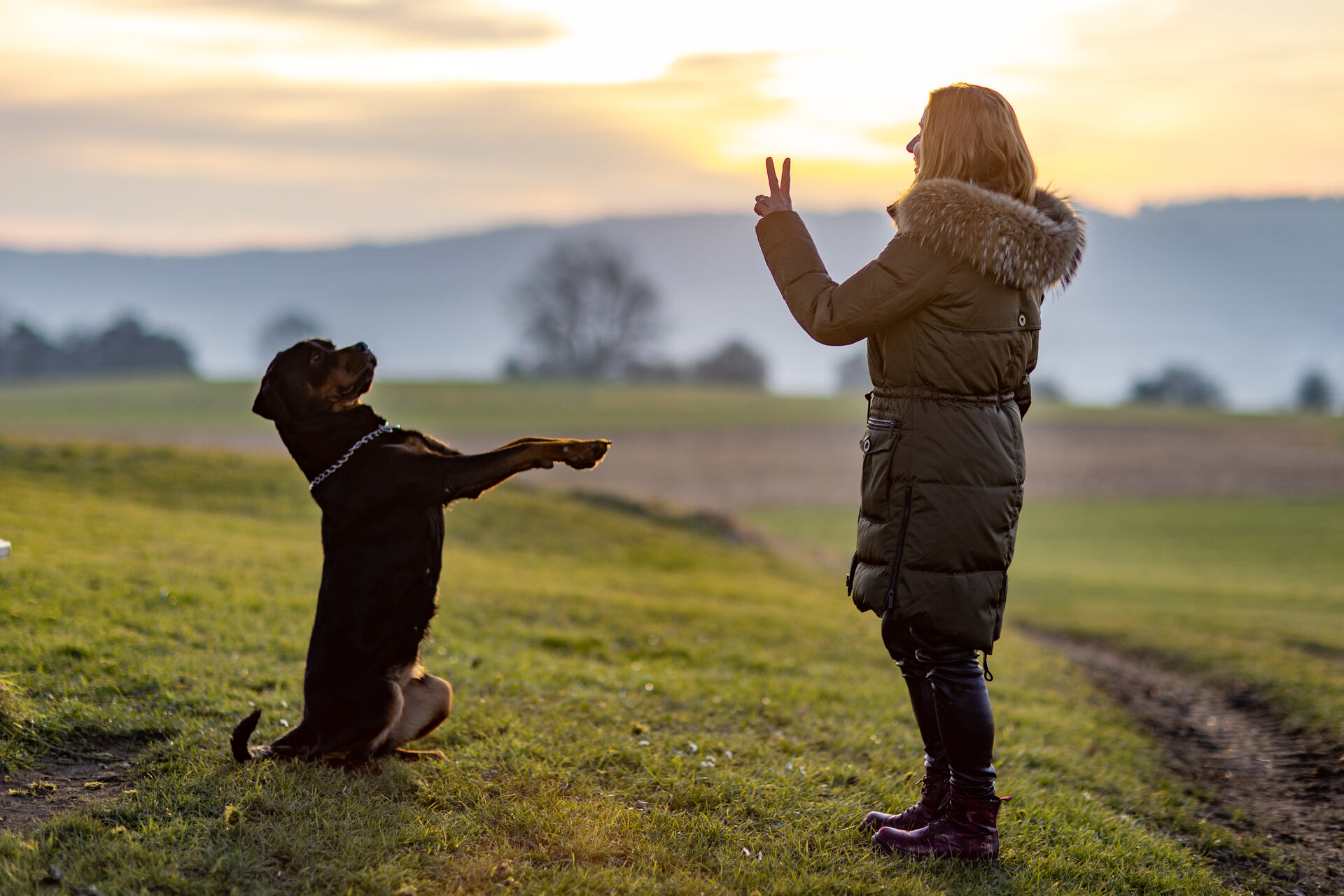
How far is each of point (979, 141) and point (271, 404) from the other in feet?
10.0

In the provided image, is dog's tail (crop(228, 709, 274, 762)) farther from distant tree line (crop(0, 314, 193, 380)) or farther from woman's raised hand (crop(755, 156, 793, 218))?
distant tree line (crop(0, 314, 193, 380))

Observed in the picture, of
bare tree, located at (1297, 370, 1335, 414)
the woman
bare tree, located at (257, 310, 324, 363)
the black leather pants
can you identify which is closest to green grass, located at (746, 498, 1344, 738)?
the black leather pants

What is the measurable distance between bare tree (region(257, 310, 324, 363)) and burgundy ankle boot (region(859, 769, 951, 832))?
9368cm

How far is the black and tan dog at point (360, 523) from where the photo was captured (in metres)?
4.02

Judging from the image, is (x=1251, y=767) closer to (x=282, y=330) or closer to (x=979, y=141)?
(x=979, y=141)

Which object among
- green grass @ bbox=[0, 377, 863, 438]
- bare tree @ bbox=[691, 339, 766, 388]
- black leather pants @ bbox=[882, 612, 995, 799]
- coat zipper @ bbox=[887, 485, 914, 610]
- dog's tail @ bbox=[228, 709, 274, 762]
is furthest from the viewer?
bare tree @ bbox=[691, 339, 766, 388]

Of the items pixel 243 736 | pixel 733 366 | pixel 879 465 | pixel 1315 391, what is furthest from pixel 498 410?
pixel 1315 391

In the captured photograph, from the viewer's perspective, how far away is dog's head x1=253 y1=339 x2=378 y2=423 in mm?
4004

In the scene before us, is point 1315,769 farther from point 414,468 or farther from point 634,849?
point 414,468

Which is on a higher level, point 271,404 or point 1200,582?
point 271,404

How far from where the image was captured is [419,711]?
4.41m

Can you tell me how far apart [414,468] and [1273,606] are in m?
18.3

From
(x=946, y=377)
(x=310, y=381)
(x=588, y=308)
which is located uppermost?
(x=588, y=308)

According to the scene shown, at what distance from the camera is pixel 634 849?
378 cm
